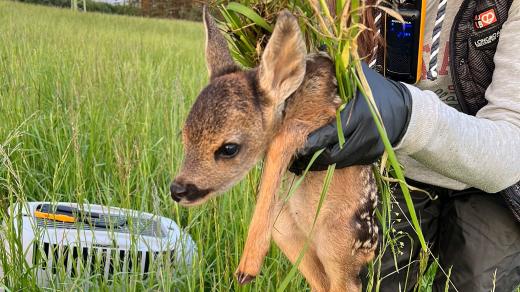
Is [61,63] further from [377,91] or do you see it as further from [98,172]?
[377,91]

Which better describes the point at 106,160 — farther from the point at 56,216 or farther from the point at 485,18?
the point at 485,18

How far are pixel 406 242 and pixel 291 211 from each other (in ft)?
3.83

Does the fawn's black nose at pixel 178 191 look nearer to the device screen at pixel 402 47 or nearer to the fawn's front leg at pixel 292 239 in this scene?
the fawn's front leg at pixel 292 239

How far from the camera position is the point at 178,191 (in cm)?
90

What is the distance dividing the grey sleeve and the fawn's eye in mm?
432

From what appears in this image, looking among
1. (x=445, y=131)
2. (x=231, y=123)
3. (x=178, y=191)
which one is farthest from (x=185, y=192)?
(x=445, y=131)

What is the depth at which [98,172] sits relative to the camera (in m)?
2.29

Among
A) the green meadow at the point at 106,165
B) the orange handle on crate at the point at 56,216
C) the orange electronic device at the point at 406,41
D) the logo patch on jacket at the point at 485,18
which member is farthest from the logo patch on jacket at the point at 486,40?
the orange handle on crate at the point at 56,216

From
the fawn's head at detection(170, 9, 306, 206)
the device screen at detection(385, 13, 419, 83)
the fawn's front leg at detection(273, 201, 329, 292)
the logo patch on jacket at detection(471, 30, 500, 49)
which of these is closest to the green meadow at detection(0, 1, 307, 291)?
the fawn's front leg at detection(273, 201, 329, 292)

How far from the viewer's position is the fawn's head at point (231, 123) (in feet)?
2.93

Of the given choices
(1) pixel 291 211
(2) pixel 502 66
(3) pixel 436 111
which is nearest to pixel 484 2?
(2) pixel 502 66

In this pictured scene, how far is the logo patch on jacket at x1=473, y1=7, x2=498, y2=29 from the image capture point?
1455mm

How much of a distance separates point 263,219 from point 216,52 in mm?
316

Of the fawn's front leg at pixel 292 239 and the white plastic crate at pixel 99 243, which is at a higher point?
the fawn's front leg at pixel 292 239
